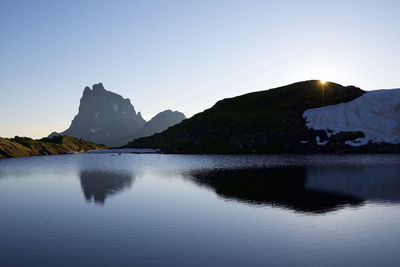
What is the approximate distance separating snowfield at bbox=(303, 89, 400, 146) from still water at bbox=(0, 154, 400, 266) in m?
120

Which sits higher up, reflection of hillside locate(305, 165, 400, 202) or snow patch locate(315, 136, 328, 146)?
snow patch locate(315, 136, 328, 146)

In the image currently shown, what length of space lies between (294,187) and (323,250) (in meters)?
31.1

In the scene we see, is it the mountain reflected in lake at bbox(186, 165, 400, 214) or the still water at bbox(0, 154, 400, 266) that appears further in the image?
the mountain reflected in lake at bbox(186, 165, 400, 214)

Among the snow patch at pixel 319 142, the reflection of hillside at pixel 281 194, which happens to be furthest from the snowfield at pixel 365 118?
the reflection of hillside at pixel 281 194

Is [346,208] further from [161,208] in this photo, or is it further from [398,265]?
[161,208]

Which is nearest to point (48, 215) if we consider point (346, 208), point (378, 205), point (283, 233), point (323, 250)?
point (283, 233)

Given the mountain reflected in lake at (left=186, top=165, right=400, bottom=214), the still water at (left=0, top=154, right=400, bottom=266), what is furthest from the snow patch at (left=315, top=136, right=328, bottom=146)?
the still water at (left=0, top=154, right=400, bottom=266)

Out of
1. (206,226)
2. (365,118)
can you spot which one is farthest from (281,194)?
(365,118)

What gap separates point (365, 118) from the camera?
589ft

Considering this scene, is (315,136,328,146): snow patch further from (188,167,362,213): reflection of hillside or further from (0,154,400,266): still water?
(0,154,400,266): still water

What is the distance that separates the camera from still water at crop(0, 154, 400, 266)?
2280 centimetres

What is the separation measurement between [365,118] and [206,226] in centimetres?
17266

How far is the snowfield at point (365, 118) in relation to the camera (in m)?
164

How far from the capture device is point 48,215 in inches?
1501
